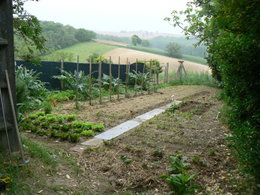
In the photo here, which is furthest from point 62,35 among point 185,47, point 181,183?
point 181,183

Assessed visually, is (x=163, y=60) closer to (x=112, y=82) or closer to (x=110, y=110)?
(x=112, y=82)

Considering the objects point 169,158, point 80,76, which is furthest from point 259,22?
point 80,76

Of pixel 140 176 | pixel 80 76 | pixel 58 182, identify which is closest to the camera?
pixel 58 182

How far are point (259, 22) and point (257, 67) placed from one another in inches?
33.9

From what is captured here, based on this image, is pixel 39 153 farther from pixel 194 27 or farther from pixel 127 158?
pixel 194 27

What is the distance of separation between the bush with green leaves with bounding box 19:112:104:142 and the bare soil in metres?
0.24

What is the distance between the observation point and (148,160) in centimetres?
464

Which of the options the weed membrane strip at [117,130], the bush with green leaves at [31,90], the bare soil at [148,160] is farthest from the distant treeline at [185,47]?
the bare soil at [148,160]

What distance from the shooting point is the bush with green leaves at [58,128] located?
578 cm

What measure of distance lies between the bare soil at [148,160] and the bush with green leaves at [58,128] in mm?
238

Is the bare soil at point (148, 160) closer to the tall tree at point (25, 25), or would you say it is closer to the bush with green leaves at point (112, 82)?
the tall tree at point (25, 25)

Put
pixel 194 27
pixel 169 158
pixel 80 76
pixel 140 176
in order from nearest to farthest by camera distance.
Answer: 1. pixel 140 176
2. pixel 169 158
3. pixel 80 76
4. pixel 194 27

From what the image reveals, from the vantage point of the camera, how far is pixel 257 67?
12.7ft

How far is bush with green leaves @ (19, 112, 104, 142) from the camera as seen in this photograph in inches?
228
